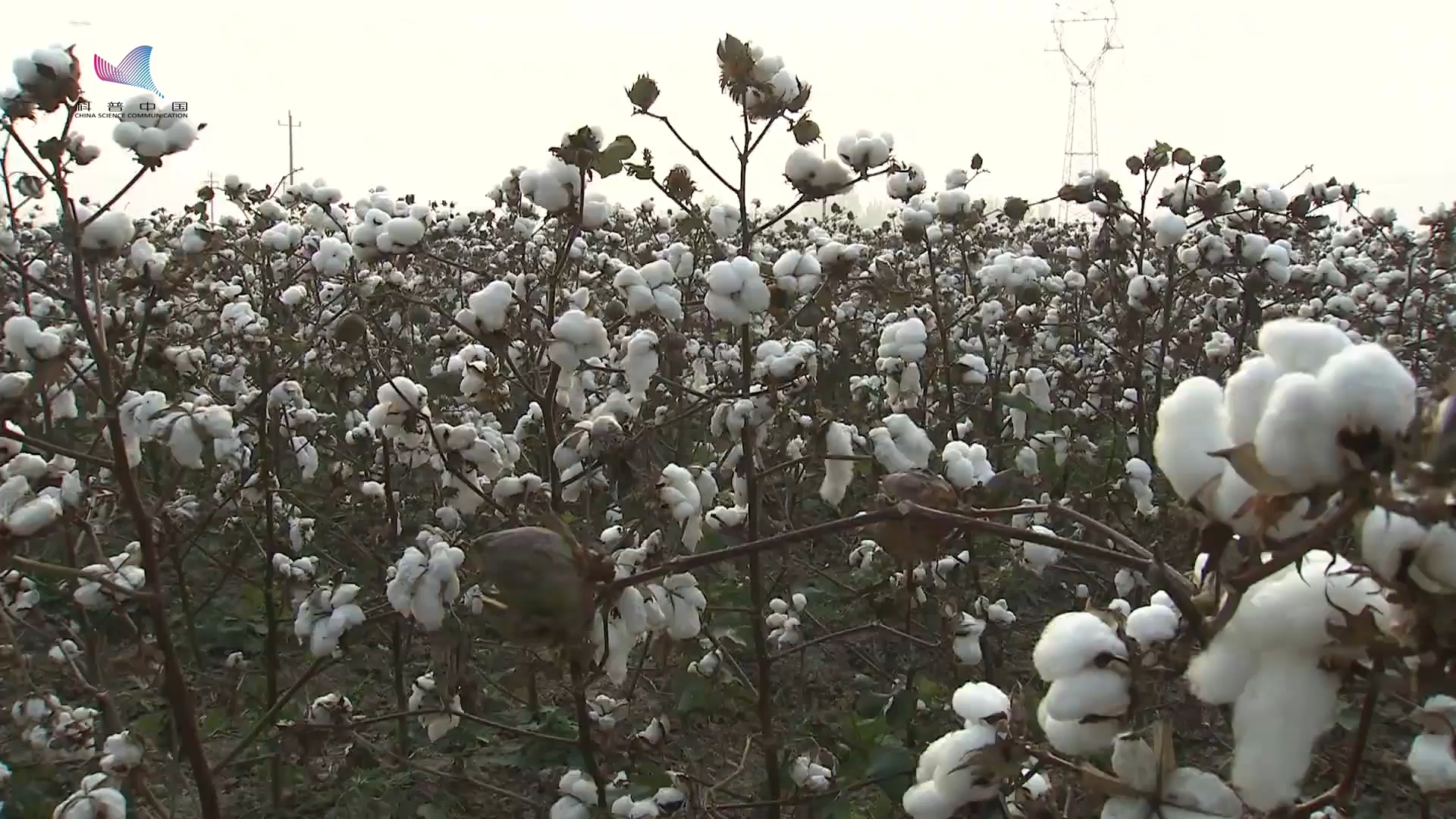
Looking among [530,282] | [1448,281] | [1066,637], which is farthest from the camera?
[1448,281]

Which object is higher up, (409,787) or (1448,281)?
(1448,281)

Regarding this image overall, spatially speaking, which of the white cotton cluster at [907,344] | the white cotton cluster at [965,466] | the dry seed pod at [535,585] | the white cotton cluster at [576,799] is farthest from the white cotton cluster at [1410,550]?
the white cotton cluster at [907,344]

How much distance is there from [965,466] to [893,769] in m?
0.65

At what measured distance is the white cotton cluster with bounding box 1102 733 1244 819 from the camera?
0.84 m

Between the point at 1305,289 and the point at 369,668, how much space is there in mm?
4686

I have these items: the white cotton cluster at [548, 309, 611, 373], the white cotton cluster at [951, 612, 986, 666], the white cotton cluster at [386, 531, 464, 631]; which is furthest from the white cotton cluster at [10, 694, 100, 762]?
the white cotton cluster at [951, 612, 986, 666]

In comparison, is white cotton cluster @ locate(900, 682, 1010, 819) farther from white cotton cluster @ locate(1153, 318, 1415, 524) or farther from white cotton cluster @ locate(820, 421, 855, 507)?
white cotton cluster @ locate(820, 421, 855, 507)

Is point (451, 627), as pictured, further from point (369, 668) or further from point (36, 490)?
point (369, 668)

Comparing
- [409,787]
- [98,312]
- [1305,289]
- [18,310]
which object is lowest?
[409,787]

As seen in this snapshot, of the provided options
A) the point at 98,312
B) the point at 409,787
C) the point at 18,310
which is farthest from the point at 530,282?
the point at 18,310

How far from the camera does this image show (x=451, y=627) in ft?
→ 6.34

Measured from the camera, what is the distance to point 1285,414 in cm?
62

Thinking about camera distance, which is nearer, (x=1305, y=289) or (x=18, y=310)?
(x=18, y=310)

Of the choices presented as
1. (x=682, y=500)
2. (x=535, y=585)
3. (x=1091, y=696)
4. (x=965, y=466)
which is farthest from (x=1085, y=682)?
(x=965, y=466)
